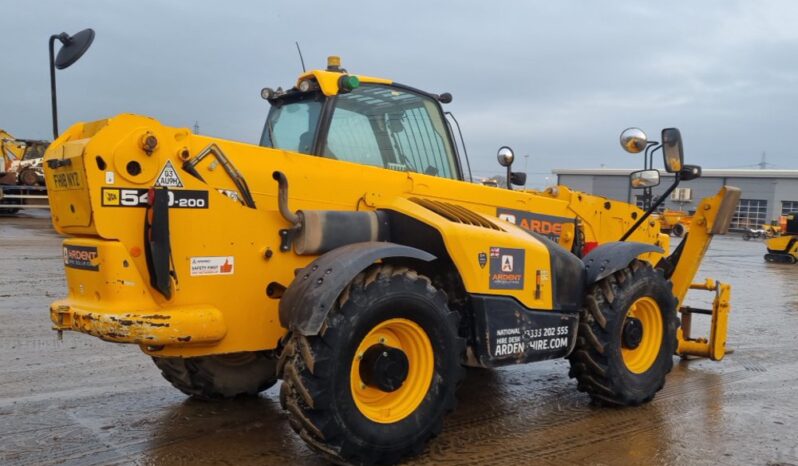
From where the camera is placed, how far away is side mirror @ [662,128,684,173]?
212 inches

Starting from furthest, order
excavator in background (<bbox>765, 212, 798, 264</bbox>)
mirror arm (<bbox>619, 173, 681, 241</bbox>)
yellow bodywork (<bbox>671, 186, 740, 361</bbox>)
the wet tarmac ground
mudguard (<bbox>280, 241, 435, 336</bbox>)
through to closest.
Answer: excavator in background (<bbox>765, 212, 798, 264</bbox>)
yellow bodywork (<bbox>671, 186, 740, 361</bbox>)
mirror arm (<bbox>619, 173, 681, 241</bbox>)
the wet tarmac ground
mudguard (<bbox>280, 241, 435, 336</bbox>)

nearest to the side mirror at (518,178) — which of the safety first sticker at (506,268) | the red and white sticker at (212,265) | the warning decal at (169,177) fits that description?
the safety first sticker at (506,268)

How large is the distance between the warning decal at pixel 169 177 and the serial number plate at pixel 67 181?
39 cm

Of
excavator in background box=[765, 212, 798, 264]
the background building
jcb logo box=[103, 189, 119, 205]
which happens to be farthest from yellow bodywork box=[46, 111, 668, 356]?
the background building

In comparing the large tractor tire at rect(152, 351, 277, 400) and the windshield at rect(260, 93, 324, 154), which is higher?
the windshield at rect(260, 93, 324, 154)

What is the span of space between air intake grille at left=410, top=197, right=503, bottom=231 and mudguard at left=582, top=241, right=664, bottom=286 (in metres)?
0.87

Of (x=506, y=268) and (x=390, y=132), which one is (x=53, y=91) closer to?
(x=390, y=132)

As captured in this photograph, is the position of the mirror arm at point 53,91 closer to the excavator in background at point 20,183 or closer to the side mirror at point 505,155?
the side mirror at point 505,155

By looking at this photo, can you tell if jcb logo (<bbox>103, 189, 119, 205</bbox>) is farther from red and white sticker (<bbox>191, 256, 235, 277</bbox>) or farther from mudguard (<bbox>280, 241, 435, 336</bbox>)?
mudguard (<bbox>280, 241, 435, 336</bbox>)

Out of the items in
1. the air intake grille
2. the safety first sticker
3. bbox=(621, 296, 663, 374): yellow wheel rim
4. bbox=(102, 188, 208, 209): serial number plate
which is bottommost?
bbox=(621, 296, 663, 374): yellow wheel rim

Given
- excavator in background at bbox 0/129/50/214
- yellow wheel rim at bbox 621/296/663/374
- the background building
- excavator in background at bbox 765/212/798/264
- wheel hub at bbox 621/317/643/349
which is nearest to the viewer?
wheel hub at bbox 621/317/643/349

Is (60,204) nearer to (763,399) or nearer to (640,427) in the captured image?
(640,427)

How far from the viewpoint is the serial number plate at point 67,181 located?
363cm

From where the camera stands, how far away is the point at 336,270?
3664 millimetres
